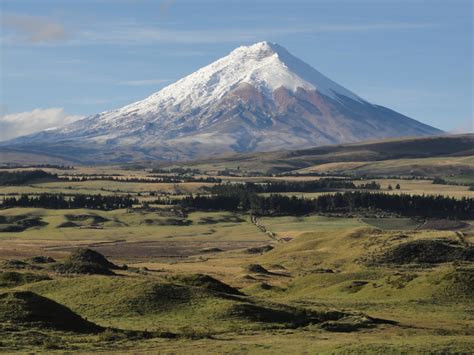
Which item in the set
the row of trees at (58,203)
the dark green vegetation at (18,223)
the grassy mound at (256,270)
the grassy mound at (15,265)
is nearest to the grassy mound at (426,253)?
the grassy mound at (256,270)

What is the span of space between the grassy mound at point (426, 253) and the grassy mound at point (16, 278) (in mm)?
40579

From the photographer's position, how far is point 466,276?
247 feet

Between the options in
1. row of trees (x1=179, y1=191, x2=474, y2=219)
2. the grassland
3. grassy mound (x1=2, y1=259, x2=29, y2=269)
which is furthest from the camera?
row of trees (x1=179, y1=191, x2=474, y2=219)

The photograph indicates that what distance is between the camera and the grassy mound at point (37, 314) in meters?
54.1

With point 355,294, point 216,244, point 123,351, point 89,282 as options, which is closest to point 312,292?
point 355,294

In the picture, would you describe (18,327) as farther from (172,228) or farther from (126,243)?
(172,228)

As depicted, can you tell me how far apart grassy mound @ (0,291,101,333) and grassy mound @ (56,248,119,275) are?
2742cm

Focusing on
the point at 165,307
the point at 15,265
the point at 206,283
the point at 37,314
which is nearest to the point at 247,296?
the point at 206,283

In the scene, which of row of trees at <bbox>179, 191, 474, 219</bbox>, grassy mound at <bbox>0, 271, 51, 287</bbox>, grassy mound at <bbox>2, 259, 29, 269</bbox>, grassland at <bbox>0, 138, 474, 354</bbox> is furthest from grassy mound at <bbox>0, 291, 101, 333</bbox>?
row of trees at <bbox>179, 191, 474, 219</bbox>

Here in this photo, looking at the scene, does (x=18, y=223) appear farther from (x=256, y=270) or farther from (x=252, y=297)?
(x=252, y=297)

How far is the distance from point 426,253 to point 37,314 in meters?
56.5

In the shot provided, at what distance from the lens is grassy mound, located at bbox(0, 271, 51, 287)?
71.9m

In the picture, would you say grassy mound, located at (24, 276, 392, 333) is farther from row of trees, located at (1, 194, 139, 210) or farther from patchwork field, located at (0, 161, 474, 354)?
row of trees, located at (1, 194, 139, 210)

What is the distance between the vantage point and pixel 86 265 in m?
86.8
